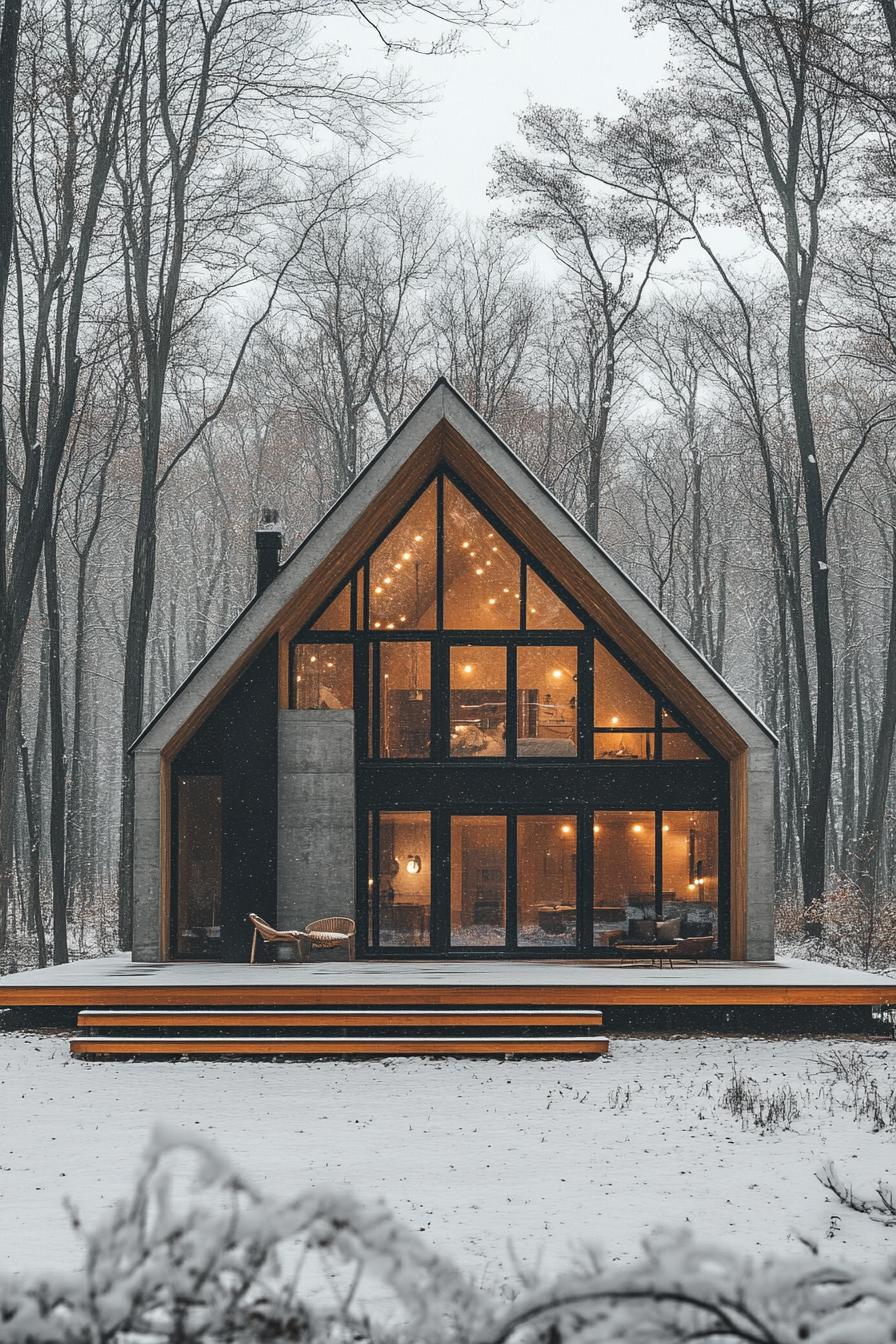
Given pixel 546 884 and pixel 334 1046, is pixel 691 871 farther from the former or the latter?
pixel 334 1046

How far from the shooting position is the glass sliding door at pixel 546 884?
1473 cm

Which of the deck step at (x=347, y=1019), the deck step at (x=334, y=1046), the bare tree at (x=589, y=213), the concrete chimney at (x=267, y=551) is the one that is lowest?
the deck step at (x=334, y=1046)

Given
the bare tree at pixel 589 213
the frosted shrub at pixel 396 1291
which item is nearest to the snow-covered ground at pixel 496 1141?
the frosted shrub at pixel 396 1291

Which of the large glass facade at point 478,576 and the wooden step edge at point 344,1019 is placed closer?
the wooden step edge at point 344,1019

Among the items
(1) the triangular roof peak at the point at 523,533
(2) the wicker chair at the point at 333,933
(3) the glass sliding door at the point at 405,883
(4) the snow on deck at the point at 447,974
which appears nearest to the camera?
(4) the snow on deck at the point at 447,974

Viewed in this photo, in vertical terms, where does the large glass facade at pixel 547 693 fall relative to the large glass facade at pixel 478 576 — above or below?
below

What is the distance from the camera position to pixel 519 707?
15.1 meters

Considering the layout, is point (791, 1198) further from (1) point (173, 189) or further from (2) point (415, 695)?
(1) point (173, 189)

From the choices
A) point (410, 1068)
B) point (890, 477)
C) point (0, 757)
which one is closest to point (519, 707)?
point (410, 1068)

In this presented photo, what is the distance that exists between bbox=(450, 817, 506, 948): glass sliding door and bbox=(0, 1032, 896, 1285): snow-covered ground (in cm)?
294

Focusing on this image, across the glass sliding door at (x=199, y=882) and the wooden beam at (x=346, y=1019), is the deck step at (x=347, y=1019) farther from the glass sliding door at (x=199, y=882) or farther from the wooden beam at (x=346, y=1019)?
the glass sliding door at (x=199, y=882)

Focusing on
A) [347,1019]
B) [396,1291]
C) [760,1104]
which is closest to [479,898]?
[347,1019]

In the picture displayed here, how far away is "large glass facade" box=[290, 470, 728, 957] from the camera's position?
48.4ft

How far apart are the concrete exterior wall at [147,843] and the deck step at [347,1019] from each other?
7.57 feet
